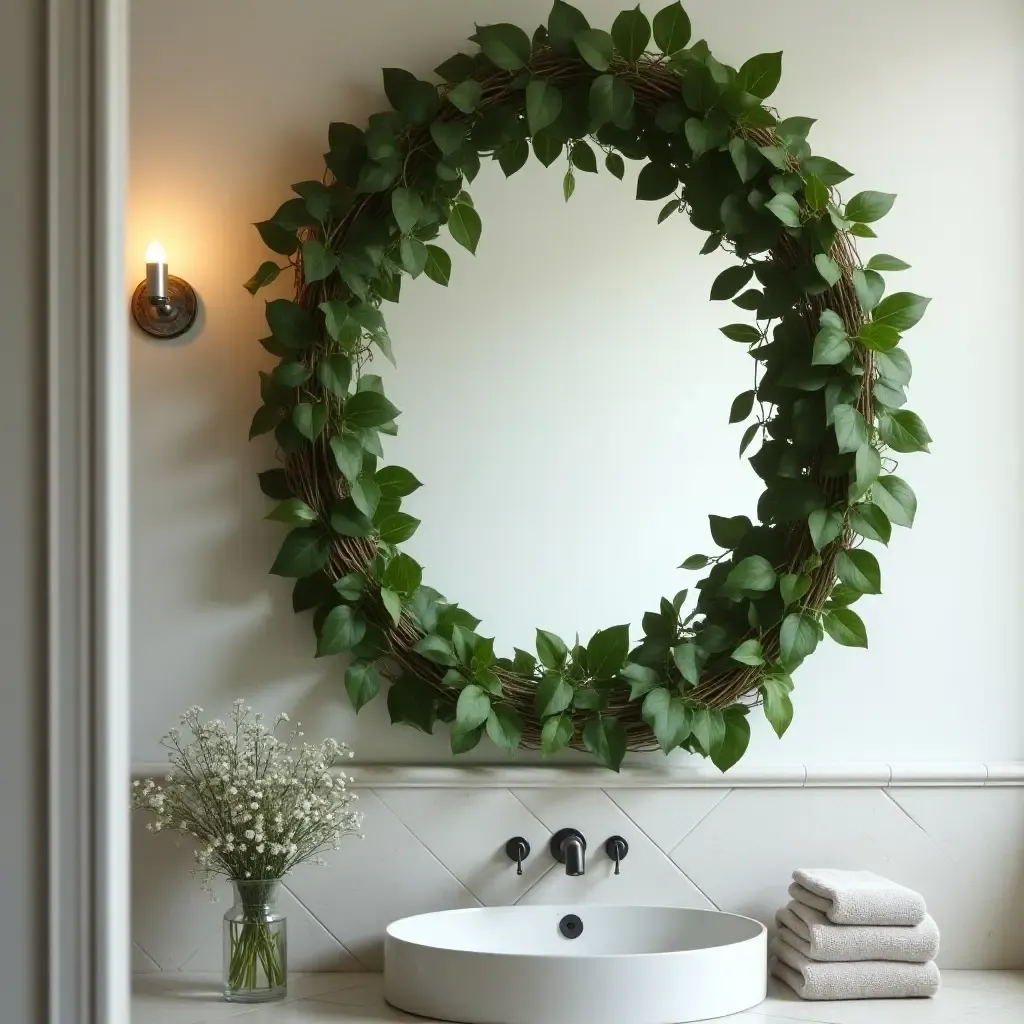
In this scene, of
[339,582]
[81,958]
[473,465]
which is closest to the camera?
[81,958]

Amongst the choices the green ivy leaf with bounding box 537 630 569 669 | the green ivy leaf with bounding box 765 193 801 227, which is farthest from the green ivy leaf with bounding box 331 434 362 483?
the green ivy leaf with bounding box 765 193 801 227

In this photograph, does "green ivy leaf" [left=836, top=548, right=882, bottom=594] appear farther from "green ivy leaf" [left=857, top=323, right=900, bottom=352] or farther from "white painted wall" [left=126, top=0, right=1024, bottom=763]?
"green ivy leaf" [left=857, top=323, right=900, bottom=352]

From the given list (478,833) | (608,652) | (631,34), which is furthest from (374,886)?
(631,34)

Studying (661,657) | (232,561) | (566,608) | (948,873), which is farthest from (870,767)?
(232,561)

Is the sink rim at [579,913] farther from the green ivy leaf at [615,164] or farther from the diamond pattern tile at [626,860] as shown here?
the green ivy leaf at [615,164]

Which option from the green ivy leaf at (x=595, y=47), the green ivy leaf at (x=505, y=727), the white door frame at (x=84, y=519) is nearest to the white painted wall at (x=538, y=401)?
the green ivy leaf at (x=505, y=727)

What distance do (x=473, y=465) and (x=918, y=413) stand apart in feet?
2.36

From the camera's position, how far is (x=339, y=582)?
→ 1.87 meters

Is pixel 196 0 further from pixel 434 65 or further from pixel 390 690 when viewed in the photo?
pixel 390 690

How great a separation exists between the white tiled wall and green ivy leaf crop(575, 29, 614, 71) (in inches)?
41.7

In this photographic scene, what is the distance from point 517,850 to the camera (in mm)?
1892

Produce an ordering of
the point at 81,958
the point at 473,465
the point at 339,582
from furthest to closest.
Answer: the point at 473,465 < the point at 339,582 < the point at 81,958

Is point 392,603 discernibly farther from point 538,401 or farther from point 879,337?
point 879,337

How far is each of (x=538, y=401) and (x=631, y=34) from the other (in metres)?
0.56
